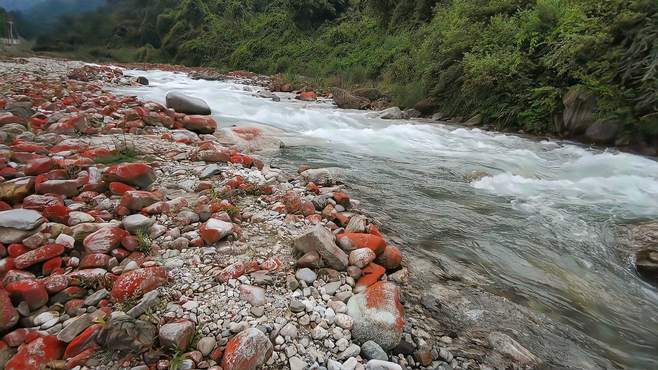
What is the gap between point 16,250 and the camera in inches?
89.8

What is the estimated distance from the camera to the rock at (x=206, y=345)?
176cm

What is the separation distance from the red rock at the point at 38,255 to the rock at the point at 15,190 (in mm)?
1014

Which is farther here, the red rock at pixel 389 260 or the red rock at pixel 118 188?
the red rock at pixel 118 188

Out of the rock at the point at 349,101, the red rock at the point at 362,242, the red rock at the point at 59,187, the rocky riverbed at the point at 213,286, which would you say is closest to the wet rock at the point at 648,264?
the rocky riverbed at the point at 213,286

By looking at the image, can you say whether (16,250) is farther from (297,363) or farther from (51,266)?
(297,363)

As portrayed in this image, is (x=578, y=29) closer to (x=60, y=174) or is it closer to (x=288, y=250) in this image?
(x=288, y=250)

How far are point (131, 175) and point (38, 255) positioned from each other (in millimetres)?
1399

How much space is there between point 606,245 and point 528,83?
6241 millimetres

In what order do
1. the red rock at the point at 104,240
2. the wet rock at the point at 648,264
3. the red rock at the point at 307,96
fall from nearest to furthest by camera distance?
the red rock at the point at 104,240 < the wet rock at the point at 648,264 < the red rock at the point at 307,96

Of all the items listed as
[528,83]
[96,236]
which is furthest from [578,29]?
[96,236]

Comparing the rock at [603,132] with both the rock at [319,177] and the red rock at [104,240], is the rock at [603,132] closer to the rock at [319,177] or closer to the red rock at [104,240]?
the rock at [319,177]

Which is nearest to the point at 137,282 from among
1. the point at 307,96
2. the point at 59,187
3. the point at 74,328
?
the point at 74,328

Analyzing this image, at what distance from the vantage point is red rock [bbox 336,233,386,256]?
9.07ft

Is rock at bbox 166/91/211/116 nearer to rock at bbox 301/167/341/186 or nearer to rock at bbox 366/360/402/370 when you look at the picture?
rock at bbox 301/167/341/186
